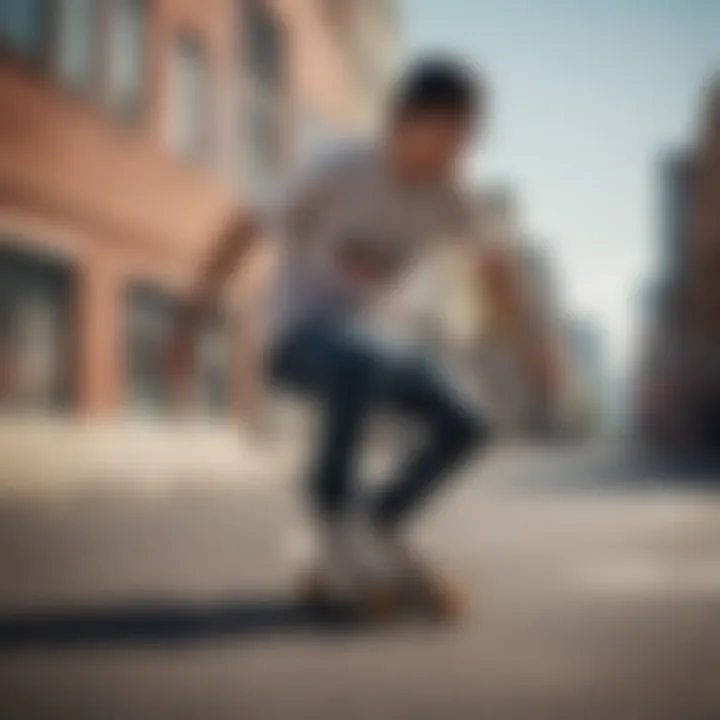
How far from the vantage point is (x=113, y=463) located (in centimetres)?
473

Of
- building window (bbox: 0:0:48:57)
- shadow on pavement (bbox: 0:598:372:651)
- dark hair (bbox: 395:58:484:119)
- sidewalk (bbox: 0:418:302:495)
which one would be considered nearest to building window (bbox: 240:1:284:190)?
building window (bbox: 0:0:48:57)

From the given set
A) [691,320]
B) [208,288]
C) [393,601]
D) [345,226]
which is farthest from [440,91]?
[691,320]

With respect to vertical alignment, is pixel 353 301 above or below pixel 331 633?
above

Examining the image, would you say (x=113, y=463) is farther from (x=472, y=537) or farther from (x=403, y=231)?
(x=403, y=231)

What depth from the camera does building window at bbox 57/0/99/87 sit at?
480 centimetres

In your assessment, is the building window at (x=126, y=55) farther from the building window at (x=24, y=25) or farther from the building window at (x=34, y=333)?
the building window at (x=34, y=333)

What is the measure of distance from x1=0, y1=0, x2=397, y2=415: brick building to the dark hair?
1.33 meters

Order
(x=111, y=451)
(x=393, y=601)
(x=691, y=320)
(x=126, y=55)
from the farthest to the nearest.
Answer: (x=691, y=320)
(x=126, y=55)
(x=111, y=451)
(x=393, y=601)

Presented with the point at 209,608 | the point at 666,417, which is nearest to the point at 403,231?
the point at 209,608

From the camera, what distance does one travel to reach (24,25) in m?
4.66

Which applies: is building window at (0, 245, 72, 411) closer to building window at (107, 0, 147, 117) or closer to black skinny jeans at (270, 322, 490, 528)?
building window at (107, 0, 147, 117)

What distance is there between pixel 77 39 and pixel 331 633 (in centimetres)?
337

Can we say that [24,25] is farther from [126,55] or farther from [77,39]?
[126,55]

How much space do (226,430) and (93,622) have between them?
2.55 m
